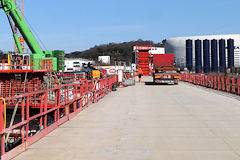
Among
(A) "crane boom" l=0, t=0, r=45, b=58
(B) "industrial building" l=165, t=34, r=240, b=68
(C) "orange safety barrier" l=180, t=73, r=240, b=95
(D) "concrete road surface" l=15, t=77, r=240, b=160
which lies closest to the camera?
(D) "concrete road surface" l=15, t=77, r=240, b=160

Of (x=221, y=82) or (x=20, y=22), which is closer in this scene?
(x=221, y=82)

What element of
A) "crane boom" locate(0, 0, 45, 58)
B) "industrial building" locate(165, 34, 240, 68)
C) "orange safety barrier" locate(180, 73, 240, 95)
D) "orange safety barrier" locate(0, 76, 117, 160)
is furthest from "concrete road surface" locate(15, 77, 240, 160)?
"industrial building" locate(165, 34, 240, 68)

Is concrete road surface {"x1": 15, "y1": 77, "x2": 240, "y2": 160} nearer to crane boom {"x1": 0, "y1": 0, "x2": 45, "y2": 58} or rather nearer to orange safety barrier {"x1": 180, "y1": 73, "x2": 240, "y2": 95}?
orange safety barrier {"x1": 180, "y1": 73, "x2": 240, "y2": 95}

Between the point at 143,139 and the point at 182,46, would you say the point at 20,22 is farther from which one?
the point at 182,46

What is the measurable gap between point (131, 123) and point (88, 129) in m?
1.58

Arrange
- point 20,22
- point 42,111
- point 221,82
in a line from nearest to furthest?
point 42,111
point 221,82
point 20,22

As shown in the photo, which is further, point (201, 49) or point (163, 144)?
point (201, 49)

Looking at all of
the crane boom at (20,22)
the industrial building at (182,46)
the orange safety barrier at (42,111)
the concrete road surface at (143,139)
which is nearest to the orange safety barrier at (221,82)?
the orange safety barrier at (42,111)

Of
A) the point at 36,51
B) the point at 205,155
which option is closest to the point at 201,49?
the point at 36,51

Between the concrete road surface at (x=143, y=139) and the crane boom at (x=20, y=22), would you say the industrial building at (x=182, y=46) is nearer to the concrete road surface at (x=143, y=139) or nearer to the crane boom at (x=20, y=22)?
the crane boom at (x=20, y=22)

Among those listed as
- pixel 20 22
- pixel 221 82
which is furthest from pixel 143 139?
pixel 20 22

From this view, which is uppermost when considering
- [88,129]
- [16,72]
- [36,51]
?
[36,51]

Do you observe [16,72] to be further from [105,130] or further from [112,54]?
[112,54]

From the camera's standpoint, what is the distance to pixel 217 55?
85.3 meters
